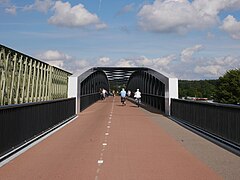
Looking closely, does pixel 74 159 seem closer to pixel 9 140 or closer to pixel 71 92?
pixel 9 140

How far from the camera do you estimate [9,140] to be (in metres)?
8.01

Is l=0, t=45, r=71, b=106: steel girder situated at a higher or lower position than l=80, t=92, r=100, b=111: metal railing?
higher

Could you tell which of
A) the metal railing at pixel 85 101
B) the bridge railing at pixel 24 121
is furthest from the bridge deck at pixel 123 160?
the metal railing at pixel 85 101

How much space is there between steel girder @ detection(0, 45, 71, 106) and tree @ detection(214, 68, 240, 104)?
173 ft

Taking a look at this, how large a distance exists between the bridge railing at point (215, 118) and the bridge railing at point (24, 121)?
5.18m

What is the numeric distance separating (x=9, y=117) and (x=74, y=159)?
1710 mm

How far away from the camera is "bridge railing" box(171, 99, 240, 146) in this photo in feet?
29.5

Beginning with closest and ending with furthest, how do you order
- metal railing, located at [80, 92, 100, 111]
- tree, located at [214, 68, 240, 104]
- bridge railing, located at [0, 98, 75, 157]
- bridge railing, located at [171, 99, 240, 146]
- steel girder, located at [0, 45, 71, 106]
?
bridge railing, located at [0, 98, 75, 157]
bridge railing, located at [171, 99, 240, 146]
steel girder, located at [0, 45, 71, 106]
metal railing, located at [80, 92, 100, 111]
tree, located at [214, 68, 240, 104]

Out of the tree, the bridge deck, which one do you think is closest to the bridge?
the bridge deck

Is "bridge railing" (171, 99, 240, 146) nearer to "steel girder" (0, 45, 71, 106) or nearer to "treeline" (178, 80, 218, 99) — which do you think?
"steel girder" (0, 45, 71, 106)

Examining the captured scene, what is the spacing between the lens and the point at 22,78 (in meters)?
15.2

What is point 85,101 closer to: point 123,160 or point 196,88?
point 123,160

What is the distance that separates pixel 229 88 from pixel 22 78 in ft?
204

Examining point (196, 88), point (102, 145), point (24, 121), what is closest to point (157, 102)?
point (102, 145)
